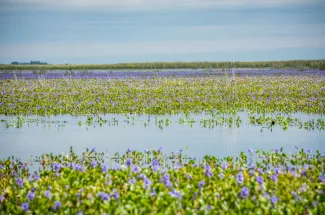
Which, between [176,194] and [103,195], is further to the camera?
[176,194]

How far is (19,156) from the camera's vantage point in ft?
41.1

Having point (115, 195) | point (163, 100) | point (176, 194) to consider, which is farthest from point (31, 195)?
point (163, 100)

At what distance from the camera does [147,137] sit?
14875 millimetres

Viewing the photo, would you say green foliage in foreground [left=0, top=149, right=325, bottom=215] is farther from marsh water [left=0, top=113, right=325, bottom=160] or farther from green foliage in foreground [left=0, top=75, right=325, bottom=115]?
green foliage in foreground [left=0, top=75, right=325, bottom=115]

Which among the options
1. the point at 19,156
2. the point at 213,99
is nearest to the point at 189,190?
the point at 19,156

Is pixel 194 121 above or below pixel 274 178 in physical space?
below

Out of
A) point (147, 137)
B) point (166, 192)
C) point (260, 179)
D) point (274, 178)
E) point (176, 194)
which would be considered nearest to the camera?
point (176, 194)

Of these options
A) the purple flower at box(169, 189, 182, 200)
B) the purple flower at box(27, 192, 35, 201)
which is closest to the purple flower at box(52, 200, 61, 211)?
the purple flower at box(27, 192, 35, 201)

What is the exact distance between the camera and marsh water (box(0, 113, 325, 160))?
13.2 m

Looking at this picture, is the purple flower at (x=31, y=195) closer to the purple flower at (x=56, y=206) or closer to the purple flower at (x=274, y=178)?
the purple flower at (x=56, y=206)

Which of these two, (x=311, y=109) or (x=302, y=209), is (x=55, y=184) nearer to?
(x=302, y=209)

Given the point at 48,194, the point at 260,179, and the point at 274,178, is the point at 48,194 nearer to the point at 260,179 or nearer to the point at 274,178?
the point at 260,179

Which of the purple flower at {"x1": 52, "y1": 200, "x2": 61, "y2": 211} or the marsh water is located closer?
the purple flower at {"x1": 52, "y1": 200, "x2": 61, "y2": 211}

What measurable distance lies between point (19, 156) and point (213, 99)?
13165mm
